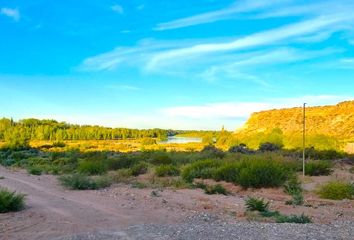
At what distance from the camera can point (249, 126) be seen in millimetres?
69375

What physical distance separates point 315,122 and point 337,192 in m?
41.4

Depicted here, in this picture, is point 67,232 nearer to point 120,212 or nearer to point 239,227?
point 120,212

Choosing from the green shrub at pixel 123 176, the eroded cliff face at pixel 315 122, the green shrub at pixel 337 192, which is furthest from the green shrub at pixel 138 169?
the eroded cliff face at pixel 315 122

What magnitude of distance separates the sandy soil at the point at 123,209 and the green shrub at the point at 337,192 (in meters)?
0.46

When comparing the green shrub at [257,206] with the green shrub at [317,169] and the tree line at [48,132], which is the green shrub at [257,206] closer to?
the green shrub at [317,169]

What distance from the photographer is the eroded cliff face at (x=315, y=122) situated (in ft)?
167

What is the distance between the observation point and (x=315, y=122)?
5544cm

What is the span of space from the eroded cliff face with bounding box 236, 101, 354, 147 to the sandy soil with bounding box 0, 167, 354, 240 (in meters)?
32.2

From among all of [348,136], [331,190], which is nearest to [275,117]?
[348,136]

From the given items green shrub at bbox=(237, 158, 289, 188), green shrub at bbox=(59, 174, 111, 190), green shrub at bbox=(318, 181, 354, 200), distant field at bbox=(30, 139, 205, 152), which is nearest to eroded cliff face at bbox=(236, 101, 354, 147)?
distant field at bbox=(30, 139, 205, 152)

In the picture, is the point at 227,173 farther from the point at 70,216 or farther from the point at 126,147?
the point at 126,147

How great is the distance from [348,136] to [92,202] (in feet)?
136

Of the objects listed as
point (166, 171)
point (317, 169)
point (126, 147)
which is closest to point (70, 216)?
point (166, 171)

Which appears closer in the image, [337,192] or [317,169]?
[337,192]
